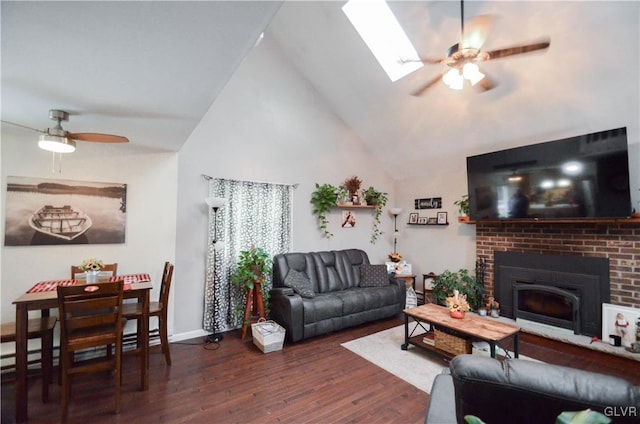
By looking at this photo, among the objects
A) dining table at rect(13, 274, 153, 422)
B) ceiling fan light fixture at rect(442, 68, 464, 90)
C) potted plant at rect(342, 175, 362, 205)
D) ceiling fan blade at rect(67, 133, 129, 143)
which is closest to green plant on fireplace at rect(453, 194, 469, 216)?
potted plant at rect(342, 175, 362, 205)

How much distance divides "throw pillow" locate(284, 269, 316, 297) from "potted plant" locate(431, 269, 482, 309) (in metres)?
2.10

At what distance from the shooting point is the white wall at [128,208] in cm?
276

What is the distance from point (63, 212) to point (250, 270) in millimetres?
2036

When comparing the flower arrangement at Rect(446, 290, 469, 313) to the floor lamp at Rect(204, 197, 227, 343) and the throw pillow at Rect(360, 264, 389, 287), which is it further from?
the floor lamp at Rect(204, 197, 227, 343)

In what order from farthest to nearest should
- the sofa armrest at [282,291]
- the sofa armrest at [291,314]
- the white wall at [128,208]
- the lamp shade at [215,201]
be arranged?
the sofa armrest at [282,291]
the lamp shade at [215,201]
the sofa armrest at [291,314]
the white wall at [128,208]

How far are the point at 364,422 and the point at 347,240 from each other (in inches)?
128

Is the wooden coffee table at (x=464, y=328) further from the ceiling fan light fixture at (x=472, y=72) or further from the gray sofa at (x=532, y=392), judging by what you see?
the ceiling fan light fixture at (x=472, y=72)

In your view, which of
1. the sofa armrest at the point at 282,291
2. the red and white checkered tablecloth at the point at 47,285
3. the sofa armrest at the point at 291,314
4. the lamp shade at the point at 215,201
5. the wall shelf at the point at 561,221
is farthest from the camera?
the sofa armrest at the point at 282,291

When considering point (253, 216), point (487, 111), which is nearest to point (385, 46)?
point (487, 111)

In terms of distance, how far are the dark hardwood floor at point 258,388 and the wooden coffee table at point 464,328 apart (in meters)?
0.31

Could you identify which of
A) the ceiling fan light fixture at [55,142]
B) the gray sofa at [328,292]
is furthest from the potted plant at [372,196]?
the ceiling fan light fixture at [55,142]

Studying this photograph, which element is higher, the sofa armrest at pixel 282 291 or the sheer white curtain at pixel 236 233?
the sheer white curtain at pixel 236 233

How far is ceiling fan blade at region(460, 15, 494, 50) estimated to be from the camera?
2.04m

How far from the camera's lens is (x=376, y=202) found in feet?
17.5
